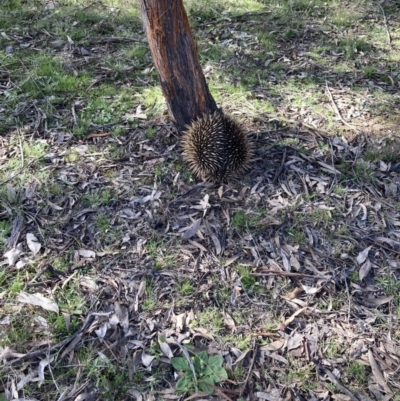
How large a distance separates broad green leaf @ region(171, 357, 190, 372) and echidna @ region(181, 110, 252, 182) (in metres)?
1.35

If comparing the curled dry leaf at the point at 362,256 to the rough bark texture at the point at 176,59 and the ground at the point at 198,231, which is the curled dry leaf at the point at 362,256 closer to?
the ground at the point at 198,231

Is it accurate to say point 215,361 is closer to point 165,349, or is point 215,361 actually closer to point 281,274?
point 165,349

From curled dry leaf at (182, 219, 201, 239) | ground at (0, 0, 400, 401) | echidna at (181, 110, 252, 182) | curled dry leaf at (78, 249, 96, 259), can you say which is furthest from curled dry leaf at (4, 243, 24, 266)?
echidna at (181, 110, 252, 182)

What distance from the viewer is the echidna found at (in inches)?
119

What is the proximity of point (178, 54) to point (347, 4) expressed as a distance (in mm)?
3474

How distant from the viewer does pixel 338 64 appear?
4.43 meters

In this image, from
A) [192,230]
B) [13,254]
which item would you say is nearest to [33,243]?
[13,254]

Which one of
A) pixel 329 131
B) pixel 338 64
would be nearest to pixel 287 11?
pixel 338 64

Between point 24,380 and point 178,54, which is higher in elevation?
point 178,54

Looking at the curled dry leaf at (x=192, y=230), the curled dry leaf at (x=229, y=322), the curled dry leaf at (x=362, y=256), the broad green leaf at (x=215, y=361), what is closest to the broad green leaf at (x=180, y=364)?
the broad green leaf at (x=215, y=361)

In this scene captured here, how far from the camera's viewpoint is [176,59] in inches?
120

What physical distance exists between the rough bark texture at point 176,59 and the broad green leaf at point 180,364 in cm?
185

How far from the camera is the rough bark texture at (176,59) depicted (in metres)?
2.86

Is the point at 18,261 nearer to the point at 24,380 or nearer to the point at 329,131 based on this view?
the point at 24,380
